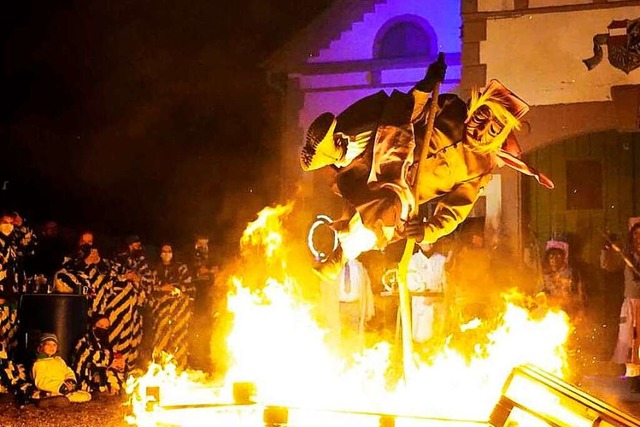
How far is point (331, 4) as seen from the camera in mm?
15164

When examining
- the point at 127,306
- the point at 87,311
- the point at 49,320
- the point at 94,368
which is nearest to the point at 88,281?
the point at 87,311

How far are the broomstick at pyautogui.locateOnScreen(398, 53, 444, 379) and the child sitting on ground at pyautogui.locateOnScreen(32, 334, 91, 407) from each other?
4.52 meters

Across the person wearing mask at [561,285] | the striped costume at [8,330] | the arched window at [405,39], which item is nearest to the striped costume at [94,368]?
the striped costume at [8,330]

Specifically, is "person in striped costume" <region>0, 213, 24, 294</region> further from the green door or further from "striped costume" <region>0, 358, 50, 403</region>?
the green door

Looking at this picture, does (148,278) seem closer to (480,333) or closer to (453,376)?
(480,333)

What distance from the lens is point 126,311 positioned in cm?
1084

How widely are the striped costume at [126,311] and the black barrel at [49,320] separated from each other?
30.4 inches

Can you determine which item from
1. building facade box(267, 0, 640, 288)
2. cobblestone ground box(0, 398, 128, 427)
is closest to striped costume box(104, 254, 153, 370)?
cobblestone ground box(0, 398, 128, 427)

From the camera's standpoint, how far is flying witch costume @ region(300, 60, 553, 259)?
6059 mm

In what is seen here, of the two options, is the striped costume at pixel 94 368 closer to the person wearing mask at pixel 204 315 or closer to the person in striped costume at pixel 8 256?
the person in striped costume at pixel 8 256

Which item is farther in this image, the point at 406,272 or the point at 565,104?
the point at 565,104

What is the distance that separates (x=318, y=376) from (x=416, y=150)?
2.34 metres

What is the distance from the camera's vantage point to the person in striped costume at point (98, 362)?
10.1 metres

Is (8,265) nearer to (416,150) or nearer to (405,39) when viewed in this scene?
(416,150)
